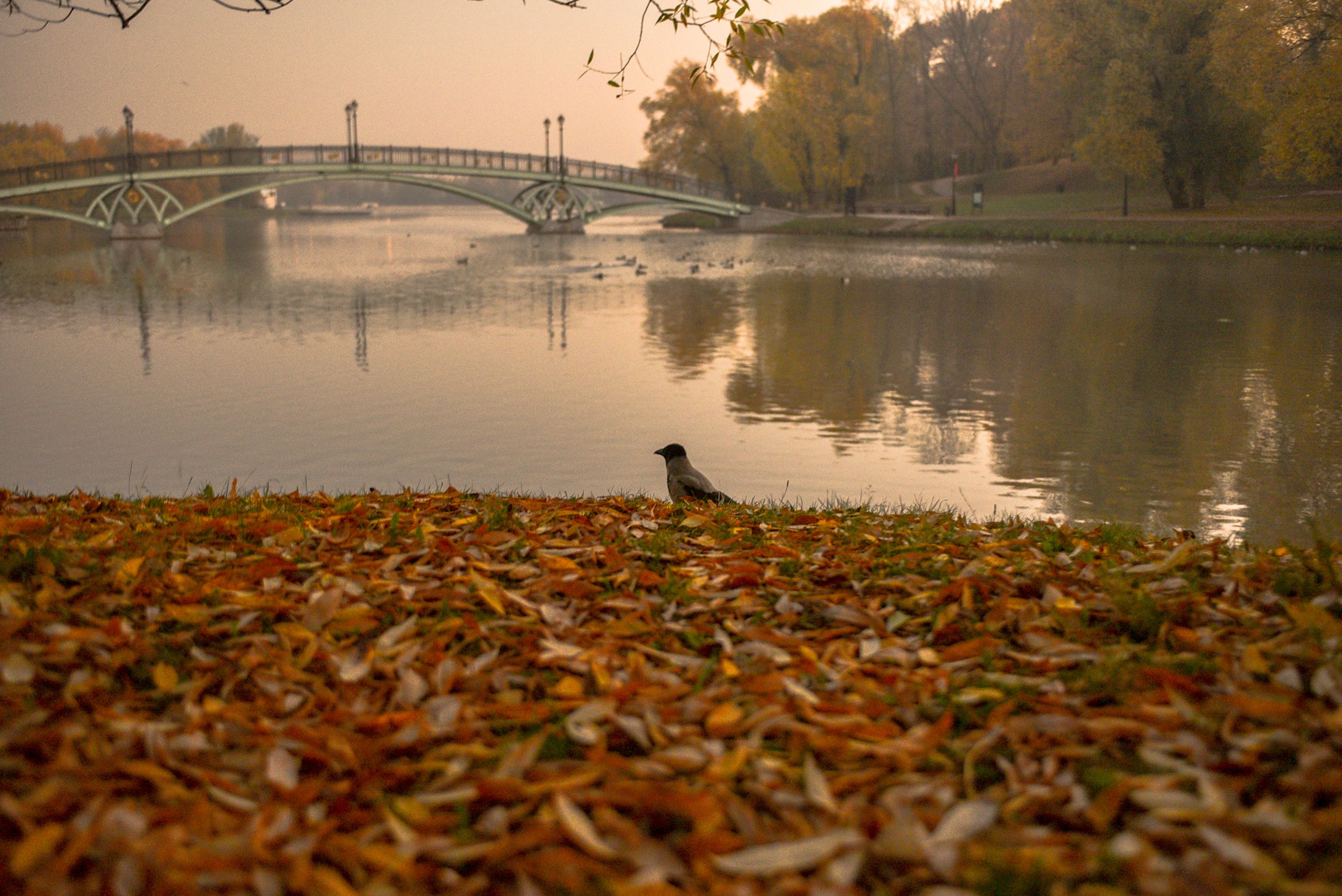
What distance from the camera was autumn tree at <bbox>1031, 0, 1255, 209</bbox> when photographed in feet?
128

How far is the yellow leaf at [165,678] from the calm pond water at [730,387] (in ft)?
18.0

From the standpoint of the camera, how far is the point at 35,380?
15.2m

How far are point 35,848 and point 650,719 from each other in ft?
4.57

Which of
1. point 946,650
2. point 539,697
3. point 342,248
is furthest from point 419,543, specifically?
point 342,248

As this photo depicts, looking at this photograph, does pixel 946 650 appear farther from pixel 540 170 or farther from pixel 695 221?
pixel 695 221

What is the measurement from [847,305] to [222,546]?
69.5 feet

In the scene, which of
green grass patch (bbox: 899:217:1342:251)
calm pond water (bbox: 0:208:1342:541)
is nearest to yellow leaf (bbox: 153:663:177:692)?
calm pond water (bbox: 0:208:1342:541)

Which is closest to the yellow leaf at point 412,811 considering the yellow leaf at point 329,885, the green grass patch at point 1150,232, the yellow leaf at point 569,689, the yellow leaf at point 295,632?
the yellow leaf at point 329,885

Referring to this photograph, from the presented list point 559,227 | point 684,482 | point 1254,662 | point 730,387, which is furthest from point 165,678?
point 559,227

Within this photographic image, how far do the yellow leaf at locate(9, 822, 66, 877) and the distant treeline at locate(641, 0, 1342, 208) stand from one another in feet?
68.8

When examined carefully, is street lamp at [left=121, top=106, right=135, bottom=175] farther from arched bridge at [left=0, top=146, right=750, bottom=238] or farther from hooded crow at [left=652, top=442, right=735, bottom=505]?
hooded crow at [left=652, top=442, right=735, bottom=505]

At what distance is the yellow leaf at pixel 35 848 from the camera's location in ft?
6.62

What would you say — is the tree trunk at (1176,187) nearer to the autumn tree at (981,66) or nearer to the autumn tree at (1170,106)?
the autumn tree at (1170,106)

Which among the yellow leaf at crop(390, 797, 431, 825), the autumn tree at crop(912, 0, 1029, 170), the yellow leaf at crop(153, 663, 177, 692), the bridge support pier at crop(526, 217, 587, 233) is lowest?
the yellow leaf at crop(390, 797, 431, 825)
